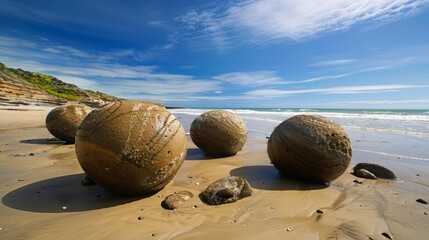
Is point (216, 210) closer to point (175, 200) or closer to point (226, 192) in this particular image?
point (226, 192)

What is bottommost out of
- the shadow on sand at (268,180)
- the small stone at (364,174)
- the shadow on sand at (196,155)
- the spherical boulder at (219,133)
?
the shadow on sand at (196,155)

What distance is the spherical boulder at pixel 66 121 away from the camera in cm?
845

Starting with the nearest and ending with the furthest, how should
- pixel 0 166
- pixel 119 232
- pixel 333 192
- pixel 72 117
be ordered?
pixel 119 232, pixel 333 192, pixel 0 166, pixel 72 117

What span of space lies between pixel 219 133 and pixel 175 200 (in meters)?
3.37

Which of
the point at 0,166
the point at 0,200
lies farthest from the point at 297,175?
the point at 0,166

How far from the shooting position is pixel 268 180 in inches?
197

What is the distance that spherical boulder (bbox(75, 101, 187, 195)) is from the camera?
3541 mm

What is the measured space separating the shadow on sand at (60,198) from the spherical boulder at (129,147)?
0.79 feet

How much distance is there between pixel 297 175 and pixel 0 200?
4634 mm

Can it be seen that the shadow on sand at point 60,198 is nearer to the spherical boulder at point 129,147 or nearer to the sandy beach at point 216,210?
the sandy beach at point 216,210

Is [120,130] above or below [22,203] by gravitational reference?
above

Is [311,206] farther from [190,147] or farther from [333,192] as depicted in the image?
[190,147]

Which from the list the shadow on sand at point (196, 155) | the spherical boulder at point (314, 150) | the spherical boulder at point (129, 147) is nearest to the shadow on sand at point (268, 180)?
the spherical boulder at point (314, 150)

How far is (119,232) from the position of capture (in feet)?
9.47
